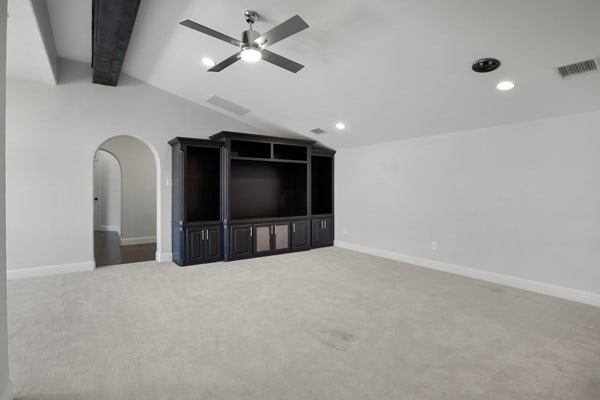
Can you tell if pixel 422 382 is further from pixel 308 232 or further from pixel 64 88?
pixel 64 88

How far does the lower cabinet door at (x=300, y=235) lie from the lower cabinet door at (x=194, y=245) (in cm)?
181

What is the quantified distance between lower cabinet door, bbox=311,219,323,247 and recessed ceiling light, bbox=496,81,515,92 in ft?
13.4

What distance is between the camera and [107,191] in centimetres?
978

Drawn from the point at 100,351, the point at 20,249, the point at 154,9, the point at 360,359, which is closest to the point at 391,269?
the point at 360,359

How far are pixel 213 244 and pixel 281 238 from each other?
51.8 inches

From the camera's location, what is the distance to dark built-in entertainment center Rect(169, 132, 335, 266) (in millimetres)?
5477

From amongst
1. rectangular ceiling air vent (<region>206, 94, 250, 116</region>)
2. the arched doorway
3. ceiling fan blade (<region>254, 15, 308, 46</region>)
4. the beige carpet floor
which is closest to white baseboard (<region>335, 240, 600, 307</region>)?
the beige carpet floor

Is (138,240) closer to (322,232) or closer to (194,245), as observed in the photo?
(194,245)

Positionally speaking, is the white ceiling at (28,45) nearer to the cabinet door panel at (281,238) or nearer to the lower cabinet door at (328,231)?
the cabinet door panel at (281,238)

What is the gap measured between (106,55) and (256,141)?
2.56 meters

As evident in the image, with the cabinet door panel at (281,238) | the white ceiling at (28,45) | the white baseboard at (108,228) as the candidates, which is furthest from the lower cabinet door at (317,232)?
the white baseboard at (108,228)

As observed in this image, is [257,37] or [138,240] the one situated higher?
[257,37]

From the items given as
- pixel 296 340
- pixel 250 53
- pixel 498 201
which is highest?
pixel 250 53

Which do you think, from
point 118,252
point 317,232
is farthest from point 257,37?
point 118,252
